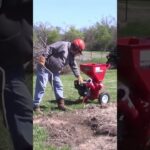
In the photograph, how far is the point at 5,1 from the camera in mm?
3836

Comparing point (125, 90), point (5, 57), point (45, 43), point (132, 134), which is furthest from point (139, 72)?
point (5, 57)

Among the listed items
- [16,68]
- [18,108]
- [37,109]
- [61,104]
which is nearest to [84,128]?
[61,104]

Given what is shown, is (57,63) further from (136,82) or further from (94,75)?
(136,82)

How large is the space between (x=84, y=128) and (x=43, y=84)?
1.45 feet

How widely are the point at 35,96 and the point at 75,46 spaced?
46 cm

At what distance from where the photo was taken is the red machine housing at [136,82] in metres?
4.14

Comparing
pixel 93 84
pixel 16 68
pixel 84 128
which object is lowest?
pixel 84 128

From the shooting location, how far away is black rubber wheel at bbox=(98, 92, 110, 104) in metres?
4.12

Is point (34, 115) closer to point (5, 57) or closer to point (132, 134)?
point (5, 57)

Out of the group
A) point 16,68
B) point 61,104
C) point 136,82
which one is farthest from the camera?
point 136,82

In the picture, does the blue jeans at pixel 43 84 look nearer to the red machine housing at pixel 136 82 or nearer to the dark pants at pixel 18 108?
the dark pants at pixel 18 108

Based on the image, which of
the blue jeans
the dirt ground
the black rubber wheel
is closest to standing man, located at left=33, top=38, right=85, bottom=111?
the blue jeans

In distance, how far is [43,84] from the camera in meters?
4.00

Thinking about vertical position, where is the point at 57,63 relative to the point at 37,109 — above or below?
above
